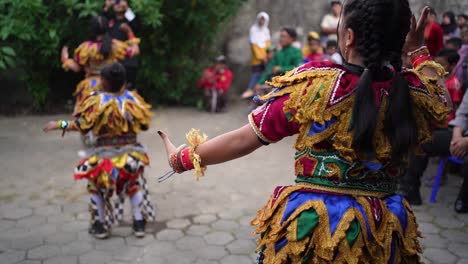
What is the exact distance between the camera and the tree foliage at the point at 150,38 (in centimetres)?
796

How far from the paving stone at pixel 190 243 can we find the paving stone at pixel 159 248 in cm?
7

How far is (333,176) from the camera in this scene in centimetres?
209

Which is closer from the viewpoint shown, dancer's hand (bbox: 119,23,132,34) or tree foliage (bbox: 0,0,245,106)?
dancer's hand (bbox: 119,23,132,34)

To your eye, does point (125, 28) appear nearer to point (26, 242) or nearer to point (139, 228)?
point (139, 228)

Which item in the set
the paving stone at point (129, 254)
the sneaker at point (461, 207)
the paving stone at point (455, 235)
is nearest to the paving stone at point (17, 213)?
the paving stone at point (129, 254)

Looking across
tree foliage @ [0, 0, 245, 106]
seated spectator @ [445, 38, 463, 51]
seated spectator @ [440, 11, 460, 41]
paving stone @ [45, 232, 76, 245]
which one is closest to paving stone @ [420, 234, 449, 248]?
paving stone @ [45, 232, 76, 245]

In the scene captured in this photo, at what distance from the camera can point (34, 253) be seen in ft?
13.7

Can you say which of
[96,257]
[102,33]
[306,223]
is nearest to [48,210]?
[96,257]

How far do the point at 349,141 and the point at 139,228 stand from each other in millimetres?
2886

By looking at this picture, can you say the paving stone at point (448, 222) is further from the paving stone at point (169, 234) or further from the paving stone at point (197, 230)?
the paving stone at point (169, 234)

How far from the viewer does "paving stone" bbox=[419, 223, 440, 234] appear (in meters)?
4.64

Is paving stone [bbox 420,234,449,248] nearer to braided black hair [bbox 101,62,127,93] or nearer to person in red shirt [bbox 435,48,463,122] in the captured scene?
person in red shirt [bbox 435,48,463,122]

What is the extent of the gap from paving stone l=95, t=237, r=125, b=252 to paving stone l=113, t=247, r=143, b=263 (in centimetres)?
7

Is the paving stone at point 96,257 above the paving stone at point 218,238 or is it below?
below
